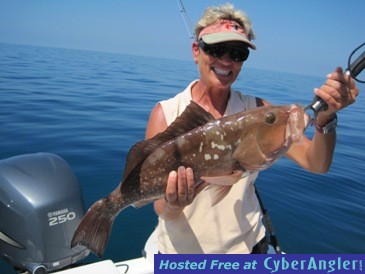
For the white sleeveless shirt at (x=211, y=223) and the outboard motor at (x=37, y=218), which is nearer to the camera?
the white sleeveless shirt at (x=211, y=223)

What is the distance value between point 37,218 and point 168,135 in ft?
6.67

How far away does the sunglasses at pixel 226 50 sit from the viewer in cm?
318

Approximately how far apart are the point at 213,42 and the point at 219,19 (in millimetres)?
378

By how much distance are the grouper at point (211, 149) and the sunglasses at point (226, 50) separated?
2.30 ft

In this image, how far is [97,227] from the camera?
10.00ft

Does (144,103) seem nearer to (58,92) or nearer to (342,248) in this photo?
(58,92)

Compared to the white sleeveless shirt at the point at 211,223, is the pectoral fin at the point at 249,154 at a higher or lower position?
higher

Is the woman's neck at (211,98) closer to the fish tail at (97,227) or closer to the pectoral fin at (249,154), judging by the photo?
the pectoral fin at (249,154)

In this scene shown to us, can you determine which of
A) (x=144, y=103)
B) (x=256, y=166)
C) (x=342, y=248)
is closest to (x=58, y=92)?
(x=144, y=103)

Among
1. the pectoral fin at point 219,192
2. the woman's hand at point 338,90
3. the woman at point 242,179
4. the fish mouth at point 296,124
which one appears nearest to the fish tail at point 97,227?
the woman at point 242,179

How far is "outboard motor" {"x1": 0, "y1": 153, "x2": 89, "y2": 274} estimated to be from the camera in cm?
371

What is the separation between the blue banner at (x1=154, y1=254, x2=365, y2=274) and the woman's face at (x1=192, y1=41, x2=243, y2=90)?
5.70ft

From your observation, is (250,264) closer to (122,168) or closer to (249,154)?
(249,154)

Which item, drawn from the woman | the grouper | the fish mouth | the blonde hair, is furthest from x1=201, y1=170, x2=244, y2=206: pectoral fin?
the blonde hair
